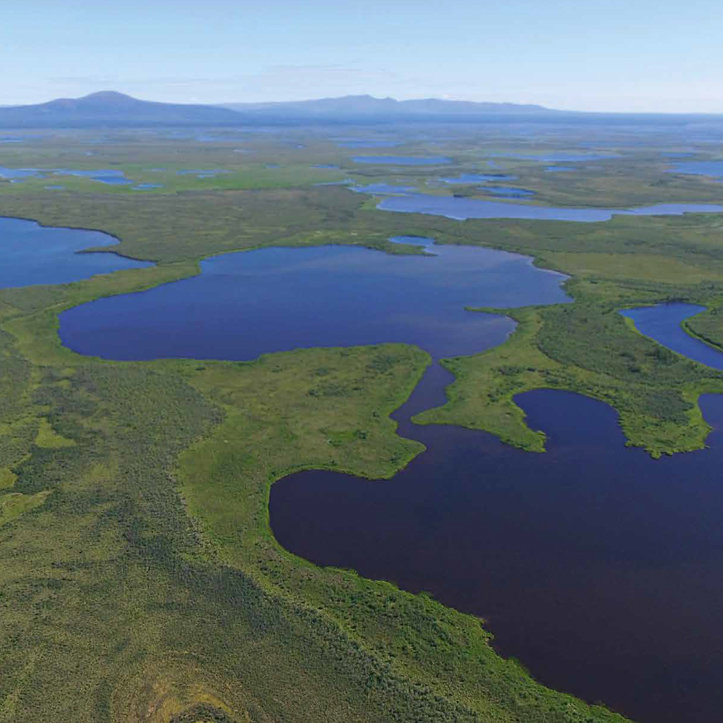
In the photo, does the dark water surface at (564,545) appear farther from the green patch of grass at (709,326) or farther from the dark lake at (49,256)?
the dark lake at (49,256)

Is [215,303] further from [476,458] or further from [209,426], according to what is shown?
[476,458]

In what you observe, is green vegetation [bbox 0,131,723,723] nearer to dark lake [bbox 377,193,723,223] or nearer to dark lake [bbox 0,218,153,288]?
dark lake [bbox 0,218,153,288]

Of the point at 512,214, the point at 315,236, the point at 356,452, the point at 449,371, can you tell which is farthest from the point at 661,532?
the point at 512,214

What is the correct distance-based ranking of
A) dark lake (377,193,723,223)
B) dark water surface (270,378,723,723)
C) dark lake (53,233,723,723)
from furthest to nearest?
dark lake (377,193,723,223)
dark lake (53,233,723,723)
dark water surface (270,378,723,723)

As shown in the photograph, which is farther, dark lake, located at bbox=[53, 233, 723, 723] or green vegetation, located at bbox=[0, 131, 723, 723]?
dark lake, located at bbox=[53, 233, 723, 723]

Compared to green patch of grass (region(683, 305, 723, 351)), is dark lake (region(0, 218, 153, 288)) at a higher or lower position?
higher

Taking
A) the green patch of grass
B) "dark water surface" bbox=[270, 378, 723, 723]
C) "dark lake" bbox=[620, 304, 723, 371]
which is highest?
the green patch of grass

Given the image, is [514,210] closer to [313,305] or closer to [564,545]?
[313,305]

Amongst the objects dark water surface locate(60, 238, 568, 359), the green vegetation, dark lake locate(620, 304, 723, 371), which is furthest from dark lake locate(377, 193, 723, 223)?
dark lake locate(620, 304, 723, 371)

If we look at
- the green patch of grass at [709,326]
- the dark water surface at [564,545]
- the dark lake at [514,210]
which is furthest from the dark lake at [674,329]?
the dark lake at [514,210]
